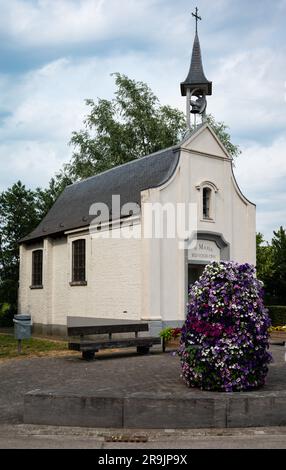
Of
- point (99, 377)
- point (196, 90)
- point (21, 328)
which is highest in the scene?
point (196, 90)

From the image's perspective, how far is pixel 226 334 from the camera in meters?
7.91

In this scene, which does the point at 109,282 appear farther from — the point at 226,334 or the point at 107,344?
the point at 226,334

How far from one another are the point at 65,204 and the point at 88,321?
818 centimetres

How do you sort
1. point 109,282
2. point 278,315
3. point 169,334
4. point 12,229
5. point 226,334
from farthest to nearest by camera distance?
1. point 12,229
2. point 278,315
3. point 109,282
4. point 169,334
5. point 226,334

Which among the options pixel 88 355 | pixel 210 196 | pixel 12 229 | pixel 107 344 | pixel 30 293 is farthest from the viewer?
pixel 12 229

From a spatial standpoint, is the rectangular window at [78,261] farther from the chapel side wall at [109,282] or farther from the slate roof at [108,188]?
→ the slate roof at [108,188]

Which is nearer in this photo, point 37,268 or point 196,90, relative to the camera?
point 196,90

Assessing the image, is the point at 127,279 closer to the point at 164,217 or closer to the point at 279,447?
the point at 164,217

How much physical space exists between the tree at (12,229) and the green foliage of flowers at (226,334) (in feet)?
78.4

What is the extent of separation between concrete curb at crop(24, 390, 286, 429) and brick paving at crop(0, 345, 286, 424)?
160mm

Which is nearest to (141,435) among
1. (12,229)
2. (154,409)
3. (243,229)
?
(154,409)

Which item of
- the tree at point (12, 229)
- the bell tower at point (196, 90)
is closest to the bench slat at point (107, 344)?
the bell tower at point (196, 90)

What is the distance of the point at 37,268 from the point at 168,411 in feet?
65.0

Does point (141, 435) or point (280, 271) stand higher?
point (280, 271)
